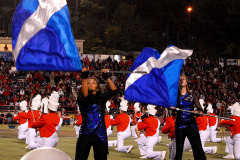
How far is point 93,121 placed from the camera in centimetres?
751

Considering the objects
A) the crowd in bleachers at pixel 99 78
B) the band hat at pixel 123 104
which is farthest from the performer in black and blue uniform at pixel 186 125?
the crowd in bleachers at pixel 99 78

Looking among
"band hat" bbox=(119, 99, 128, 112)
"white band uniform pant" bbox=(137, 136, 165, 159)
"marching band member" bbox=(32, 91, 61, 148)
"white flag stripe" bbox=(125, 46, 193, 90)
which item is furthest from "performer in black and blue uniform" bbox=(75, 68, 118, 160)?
"band hat" bbox=(119, 99, 128, 112)

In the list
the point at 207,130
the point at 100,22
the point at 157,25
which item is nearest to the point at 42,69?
the point at 207,130

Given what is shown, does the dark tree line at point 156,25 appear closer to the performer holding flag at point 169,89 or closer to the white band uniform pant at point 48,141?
the white band uniform pant at point 48,141

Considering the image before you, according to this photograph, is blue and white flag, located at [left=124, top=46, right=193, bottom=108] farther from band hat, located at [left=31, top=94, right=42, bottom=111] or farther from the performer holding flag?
band hat, located at [left=31, top=94, right=42, bottom=111]

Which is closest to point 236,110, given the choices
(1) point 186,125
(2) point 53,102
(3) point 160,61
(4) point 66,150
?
(3) point 160,61

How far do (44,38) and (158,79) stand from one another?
2.81 m

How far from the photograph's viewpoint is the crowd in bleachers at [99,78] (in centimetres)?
2941

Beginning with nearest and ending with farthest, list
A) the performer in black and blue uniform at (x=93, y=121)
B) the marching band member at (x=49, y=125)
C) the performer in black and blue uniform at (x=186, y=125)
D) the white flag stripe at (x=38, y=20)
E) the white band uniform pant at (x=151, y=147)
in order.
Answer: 1. the performer in black and blue uniform at (x=93, y=121)
2. the white flag stripe at (x=38, y=20)
3. the performer in black and blue uniform at (x=186, y=125)
4. the marching band member at (x=49, y=125)
5. the white band uniform pant at (x=151, y=147)

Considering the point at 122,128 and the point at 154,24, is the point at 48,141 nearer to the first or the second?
the point at 122,128

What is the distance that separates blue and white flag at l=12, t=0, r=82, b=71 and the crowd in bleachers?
1947 cm

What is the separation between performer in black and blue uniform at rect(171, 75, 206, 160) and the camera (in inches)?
370

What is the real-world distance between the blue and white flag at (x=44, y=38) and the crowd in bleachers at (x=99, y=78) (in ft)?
63.9

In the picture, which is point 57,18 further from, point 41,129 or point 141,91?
point 41,129
